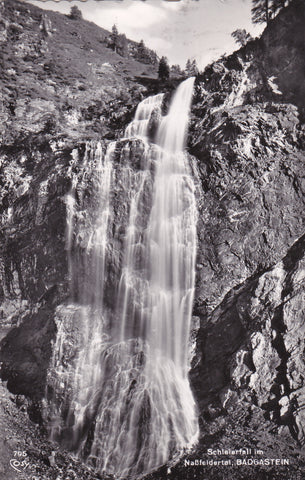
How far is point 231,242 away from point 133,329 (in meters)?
7.27

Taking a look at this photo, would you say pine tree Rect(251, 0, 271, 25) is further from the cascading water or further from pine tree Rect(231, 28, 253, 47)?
the cascading water

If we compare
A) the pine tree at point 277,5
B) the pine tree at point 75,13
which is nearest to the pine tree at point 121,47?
the pine tree at point 75,13

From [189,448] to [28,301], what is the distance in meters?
13.3

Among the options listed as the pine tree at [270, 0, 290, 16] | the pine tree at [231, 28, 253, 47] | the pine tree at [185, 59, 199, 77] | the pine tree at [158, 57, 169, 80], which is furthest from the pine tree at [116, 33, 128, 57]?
the pine tree at [270, 0, 290, 16]

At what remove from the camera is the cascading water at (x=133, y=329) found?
20.2 metres

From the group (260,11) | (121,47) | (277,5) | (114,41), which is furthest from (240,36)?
(114,41)

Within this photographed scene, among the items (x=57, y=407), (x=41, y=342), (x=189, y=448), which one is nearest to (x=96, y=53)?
(x=41, y=342)

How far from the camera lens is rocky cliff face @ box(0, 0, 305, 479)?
19906 mm

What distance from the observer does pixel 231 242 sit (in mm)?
24031

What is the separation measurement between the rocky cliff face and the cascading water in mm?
823

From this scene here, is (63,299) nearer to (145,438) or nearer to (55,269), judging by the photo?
(55,269)

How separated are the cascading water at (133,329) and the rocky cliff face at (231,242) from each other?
82 centimetres

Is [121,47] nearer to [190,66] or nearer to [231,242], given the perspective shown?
[190,66]

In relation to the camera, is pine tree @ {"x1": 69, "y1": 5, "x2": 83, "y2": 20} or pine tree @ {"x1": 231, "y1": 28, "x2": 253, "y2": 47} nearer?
pine tree @ {"x1": 231, "y1": 28, "x2": 253, "y2": 47}
